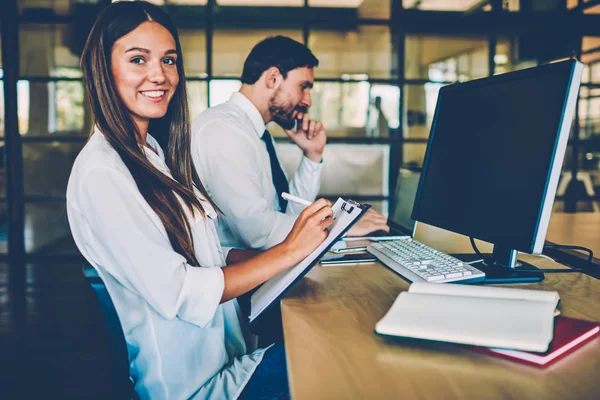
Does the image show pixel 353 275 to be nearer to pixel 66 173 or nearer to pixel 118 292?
pixel 118 292

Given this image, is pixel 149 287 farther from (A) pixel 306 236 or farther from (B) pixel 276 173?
(B) pixel 276 173

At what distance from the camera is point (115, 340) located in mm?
982

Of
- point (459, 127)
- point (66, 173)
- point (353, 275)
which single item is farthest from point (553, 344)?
point (66, 173)

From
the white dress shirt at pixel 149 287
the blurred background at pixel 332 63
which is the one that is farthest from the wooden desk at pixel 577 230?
the blurred background at pixel 332 63

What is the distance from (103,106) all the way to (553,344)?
1000 millimetres

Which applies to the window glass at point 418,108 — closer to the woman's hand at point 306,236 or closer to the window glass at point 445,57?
the window glass at point 445,57

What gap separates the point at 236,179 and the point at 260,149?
25 cm

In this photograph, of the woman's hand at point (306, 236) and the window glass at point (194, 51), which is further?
the window glass at point (194, 51)

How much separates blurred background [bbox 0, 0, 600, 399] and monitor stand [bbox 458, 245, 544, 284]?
2888 mm

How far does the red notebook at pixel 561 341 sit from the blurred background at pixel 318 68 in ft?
10.9

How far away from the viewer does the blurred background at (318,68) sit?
409cm

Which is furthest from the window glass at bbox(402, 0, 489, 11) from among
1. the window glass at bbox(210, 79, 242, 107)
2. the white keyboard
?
the white keyboard

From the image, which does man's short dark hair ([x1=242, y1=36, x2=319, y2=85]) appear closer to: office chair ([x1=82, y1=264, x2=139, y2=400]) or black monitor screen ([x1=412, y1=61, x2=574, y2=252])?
black monitor screen ([x1=412, y1=61, x2=574, y2=252])

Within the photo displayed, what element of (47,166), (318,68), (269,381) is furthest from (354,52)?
(269,381)
